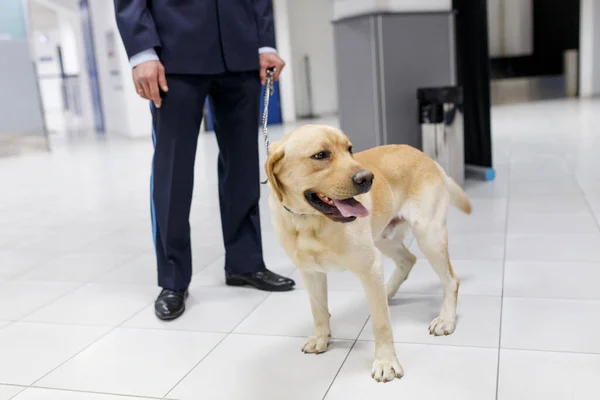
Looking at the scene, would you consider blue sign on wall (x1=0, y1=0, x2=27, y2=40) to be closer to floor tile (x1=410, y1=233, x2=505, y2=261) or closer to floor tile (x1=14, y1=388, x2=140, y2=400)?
floor tile (x1=410, y1=233, x2=505, y2=261)

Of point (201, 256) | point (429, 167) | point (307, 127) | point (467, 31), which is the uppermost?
point (467, 31)

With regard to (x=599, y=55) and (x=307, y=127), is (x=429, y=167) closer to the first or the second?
(x=307, y=127)

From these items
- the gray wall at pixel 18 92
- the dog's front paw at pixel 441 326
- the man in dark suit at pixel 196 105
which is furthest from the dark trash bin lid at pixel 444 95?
the gray wall at pixel 18 92

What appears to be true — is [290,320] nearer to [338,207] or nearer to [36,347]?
[338,207]

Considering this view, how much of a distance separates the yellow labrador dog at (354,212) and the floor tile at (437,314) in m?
0.06

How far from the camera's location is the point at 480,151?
466 centimetres

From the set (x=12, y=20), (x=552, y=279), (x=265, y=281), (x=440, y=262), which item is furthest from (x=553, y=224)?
(x=12, y=20)

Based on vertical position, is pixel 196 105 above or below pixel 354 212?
above

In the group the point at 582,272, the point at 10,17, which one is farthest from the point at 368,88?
the point at 10,17

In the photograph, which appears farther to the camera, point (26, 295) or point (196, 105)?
point (26, 295)

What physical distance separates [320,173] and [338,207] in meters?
0.10

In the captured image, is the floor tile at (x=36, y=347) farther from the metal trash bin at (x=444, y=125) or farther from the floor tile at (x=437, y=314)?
the metal trash bin at (x=444, y=125)

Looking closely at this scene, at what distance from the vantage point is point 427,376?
1747 mm

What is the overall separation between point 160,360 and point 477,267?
1.44 metres
